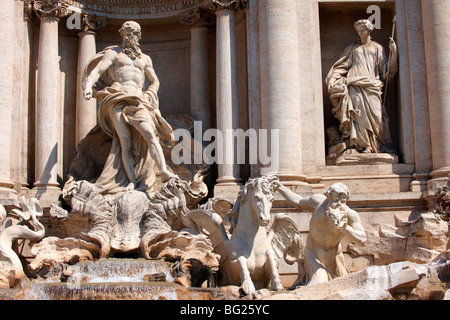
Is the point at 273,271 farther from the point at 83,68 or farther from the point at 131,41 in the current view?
the point at 83,68

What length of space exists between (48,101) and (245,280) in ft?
24.8

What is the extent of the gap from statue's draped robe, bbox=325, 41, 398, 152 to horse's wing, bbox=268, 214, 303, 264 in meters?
4.10

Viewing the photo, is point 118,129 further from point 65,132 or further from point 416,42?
point 416,42

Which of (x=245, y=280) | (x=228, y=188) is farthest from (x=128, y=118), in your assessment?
(x=245, y=280)

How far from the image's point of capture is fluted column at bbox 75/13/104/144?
18.0m

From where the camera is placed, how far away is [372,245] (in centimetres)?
1507

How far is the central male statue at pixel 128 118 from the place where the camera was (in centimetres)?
1625

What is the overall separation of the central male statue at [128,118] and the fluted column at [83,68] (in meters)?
1.22

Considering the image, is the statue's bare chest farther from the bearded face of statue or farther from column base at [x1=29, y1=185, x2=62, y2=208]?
column base at [x1=29, y1=185, x2=62, y2=208]

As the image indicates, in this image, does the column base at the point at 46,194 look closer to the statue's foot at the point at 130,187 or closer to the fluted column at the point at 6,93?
the fluted column at the point at 6,93

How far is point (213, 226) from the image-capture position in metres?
13.7

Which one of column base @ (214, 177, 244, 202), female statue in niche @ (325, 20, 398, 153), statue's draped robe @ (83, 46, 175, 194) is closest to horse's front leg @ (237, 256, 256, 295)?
column base @ (214, 177, 244, 202)
